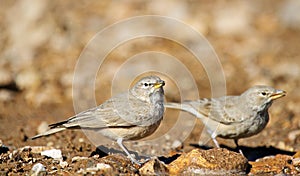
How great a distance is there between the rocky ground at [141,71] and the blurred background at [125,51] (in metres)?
0.03

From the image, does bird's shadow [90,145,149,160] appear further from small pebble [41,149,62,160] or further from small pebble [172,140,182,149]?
small pebble [172,140,182,149]

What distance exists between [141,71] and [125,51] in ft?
6.29

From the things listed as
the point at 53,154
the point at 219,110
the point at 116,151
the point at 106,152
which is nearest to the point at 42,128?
the point at 116,151

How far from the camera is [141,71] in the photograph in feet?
41.4

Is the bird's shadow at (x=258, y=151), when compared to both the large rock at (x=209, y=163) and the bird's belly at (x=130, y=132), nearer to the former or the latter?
the large rock at (x=209, y=163)

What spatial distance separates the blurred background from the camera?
1044 cm

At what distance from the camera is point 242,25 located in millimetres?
16359

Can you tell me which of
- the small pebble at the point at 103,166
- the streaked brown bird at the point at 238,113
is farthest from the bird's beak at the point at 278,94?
the small pebble at the point at 103,166

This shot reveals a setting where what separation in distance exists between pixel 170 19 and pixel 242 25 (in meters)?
2.27

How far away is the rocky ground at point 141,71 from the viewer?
6.83 m

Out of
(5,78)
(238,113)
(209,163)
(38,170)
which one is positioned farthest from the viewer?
(5,78)

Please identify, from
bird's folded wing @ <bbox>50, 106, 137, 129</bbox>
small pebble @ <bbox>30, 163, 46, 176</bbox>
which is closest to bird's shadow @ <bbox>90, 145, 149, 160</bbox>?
bird's folded wing @ <bbox>50, 106, 137, 129</bbox>

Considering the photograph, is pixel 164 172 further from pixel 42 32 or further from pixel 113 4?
pixel 113 4

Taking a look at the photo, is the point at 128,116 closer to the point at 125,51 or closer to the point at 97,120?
the point at 97,120
